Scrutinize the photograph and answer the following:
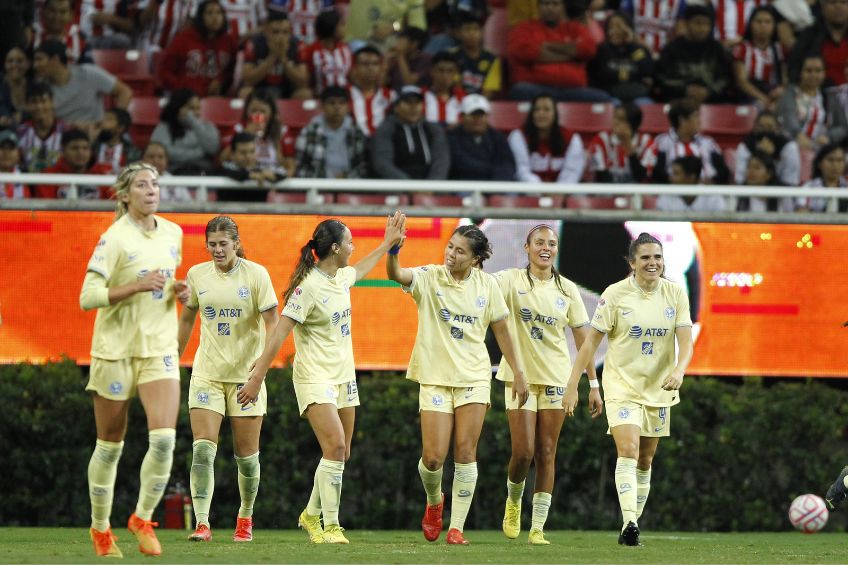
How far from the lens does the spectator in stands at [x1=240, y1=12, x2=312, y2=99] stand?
17.7 metres

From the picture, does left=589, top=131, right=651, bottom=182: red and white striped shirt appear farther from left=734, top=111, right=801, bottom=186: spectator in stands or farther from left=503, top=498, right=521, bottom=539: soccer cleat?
left=503, top=498, right=521, bottom=539: soccer cleat

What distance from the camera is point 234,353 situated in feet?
37.1

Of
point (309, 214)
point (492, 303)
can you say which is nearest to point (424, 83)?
point (309, 214)

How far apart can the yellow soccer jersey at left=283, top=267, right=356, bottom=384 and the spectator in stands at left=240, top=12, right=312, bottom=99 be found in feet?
22.9

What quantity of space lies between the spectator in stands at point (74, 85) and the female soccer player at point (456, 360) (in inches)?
275

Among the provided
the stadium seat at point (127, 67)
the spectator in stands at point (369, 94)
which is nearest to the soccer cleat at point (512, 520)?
the spectator in stands at point (369, 94)

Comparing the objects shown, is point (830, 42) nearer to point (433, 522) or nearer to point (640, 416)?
point (640, 416)

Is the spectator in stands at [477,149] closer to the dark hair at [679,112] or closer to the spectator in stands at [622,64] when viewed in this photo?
the dark hair at [679,112]

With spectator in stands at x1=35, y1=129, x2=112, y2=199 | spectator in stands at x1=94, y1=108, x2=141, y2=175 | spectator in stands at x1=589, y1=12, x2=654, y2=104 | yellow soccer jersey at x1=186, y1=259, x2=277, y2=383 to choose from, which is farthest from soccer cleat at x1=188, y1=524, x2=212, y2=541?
spectator in stands at x1=589, y1=12, x2=654, y2=104

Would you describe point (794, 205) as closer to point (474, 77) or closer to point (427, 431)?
point (474, 77)

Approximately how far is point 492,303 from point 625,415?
132 cm

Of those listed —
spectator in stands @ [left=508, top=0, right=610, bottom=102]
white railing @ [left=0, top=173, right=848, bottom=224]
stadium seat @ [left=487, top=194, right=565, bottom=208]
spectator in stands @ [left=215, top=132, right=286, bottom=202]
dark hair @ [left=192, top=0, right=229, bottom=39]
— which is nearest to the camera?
white railing @ [left=0, top=173, right=848, bottom=224]

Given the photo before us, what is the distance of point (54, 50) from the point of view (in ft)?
56.0

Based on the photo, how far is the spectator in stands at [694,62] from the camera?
732 inches
